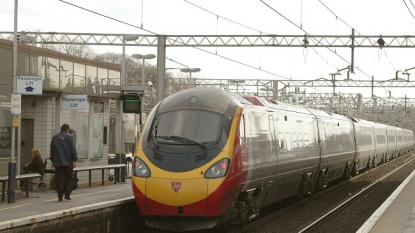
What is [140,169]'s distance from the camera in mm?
14352

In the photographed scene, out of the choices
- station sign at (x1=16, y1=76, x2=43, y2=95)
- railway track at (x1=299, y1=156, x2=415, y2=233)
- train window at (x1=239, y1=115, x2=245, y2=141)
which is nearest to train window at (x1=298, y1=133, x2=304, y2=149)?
railway track at (x1=299, y1=156, x2=415, y2=233)

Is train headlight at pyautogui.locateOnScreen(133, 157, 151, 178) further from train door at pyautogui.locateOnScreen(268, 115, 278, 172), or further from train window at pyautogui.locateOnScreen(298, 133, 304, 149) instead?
train window at pyautogui.locateOnScreen(298, 133, 304, 149)

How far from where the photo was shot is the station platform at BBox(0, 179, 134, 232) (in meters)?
12.2

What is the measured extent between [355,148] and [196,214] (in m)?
22.2

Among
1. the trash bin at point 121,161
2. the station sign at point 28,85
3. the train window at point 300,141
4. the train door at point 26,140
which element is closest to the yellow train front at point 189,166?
the station sign at point 28,85

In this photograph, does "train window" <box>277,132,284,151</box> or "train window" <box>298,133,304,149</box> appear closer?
"train window" <box>277,132,284,151</box>

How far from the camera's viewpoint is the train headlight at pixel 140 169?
14188 millimetres

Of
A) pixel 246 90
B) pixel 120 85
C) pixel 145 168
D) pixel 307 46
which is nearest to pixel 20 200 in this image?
pixel 145 168

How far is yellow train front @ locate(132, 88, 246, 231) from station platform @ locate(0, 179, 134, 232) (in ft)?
3.50

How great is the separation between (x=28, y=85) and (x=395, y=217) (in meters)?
9.04

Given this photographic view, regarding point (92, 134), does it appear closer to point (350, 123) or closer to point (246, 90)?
point (350, 123)

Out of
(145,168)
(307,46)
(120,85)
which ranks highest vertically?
(307,46)

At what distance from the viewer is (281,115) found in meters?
18.9

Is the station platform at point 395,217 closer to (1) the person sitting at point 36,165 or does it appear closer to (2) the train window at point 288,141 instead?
(2) the train window at point 288,141
